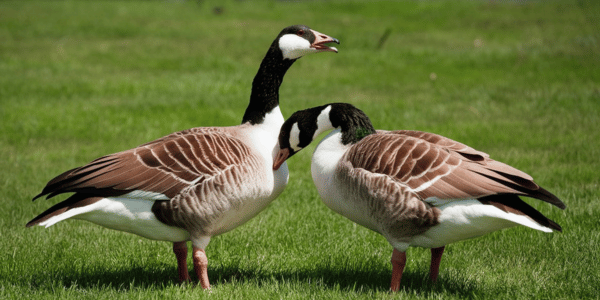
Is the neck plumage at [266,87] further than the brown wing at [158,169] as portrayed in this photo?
Yes

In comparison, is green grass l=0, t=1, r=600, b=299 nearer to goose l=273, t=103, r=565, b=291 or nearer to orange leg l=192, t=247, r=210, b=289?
orange leg l=192, t=247, r=210, b=289

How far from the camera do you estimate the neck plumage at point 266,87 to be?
5.58 metres

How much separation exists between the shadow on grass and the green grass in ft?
0.07

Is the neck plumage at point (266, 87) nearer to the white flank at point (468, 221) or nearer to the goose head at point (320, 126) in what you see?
the goose head at point (320, 126)

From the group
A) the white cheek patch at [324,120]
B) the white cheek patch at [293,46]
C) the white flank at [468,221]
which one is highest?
the white cheek patch at [293,46]

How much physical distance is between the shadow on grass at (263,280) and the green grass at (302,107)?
22mm

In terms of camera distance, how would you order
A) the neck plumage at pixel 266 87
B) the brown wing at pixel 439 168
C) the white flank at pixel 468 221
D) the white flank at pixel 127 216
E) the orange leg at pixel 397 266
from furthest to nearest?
the neck plumage at pixel 266 87
the orange leg at pixel 397 266
the white flank at pixel 127 216
the brown wing at pixel 439 168
the white flank at pixel 468 221

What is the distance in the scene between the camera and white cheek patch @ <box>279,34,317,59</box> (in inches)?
213

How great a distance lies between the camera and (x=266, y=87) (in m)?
5.62

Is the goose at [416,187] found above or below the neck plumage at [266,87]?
below

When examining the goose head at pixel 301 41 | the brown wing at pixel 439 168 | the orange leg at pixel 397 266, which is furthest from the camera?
the goose head at pixel 301 41

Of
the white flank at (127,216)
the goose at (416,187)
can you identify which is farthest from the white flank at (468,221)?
the white flank at (127,216)

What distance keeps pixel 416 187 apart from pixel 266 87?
75.0 inches

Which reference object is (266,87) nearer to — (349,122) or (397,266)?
(349,122)
